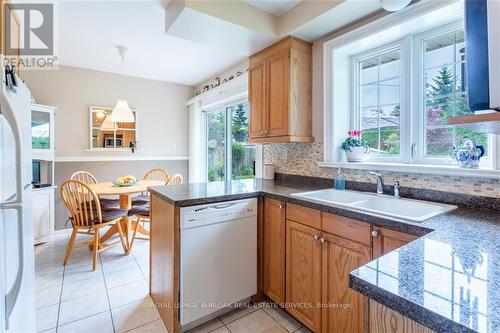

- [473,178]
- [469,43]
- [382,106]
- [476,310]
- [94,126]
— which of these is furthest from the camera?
[94,126]

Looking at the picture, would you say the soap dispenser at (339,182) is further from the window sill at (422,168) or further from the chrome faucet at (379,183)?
the chrome faucet at (379,183)

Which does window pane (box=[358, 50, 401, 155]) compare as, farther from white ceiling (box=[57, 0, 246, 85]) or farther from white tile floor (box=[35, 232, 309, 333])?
white tile floor (box=[35, 232, 309, 333])

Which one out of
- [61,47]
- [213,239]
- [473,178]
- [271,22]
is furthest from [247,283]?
[61,47]

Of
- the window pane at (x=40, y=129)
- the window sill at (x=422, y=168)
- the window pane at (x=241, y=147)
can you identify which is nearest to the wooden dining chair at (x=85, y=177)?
the window pane at (x=40, y=129)

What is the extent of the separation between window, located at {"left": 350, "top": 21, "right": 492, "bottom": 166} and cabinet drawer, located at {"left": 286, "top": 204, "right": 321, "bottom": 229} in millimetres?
838

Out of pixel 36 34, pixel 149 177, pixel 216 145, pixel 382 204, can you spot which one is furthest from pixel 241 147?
pixel 36 34

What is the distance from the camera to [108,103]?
4059 mm

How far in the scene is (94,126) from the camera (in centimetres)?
394

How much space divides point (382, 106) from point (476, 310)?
1.81 metres

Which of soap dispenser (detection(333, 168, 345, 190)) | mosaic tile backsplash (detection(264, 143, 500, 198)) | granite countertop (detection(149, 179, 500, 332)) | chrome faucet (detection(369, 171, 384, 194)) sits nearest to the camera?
granite countertop (detection(149, 179, 500, 332))

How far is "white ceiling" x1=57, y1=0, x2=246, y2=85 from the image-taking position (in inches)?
88.7

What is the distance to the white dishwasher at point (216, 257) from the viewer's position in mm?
1622

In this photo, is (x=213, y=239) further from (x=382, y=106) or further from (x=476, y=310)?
(x=382, y=106)

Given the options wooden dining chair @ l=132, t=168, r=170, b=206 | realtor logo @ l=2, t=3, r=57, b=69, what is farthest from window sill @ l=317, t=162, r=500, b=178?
realtor logo @ l=2, t=3, r=57, b=69
